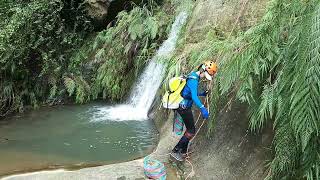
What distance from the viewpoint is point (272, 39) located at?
19.3ft

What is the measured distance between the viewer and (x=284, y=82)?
5.18 metres

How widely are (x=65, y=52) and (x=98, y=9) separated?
1.63m

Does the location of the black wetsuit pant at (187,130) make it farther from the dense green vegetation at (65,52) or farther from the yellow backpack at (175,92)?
the dense green vegetation at (65,52)

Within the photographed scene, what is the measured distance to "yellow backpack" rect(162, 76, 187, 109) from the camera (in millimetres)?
7078

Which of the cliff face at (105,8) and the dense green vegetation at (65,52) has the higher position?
the cliff face at (105,8)

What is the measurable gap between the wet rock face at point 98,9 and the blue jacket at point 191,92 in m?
6.84

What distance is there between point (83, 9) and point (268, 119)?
8763 millimetres

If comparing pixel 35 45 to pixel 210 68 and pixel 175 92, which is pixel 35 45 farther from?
pixel 210 68

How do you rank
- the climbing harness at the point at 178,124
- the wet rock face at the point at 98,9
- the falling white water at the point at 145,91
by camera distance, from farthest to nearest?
1. the wet rock face at the point at 98,9
2. the falling white water at the point at 145,91
3. the climbing harness at the point at 178,124

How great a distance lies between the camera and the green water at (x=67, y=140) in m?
8.45

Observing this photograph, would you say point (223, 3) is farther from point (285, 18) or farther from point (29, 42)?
point (29, 42)

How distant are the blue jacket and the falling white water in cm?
378

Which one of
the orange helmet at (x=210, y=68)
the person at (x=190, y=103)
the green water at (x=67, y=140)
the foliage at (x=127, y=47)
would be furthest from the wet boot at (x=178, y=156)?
the foliage at (x=127, y=47)

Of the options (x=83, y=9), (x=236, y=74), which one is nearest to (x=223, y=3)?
(x=236, y=74)
